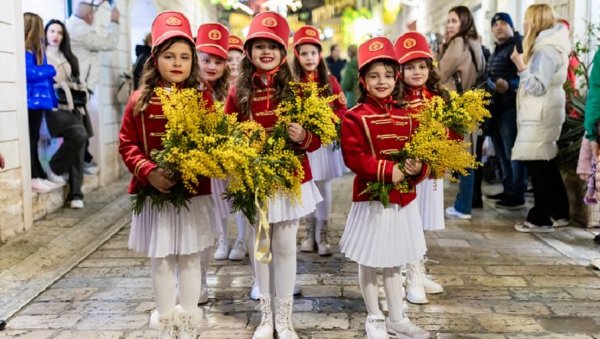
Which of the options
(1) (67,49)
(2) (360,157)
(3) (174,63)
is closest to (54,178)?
(1) (67,49)

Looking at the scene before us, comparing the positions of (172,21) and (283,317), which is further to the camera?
(283,317)

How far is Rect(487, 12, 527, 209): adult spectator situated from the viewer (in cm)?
686

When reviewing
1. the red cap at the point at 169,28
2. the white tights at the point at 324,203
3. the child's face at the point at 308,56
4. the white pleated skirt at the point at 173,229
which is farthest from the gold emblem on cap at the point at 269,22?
the white tights at the point at 324,203

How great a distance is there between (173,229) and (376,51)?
1375 mm

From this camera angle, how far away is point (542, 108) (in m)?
6.07

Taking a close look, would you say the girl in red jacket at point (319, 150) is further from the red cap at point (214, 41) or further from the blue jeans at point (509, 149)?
the blue jeans at point (509, 149)

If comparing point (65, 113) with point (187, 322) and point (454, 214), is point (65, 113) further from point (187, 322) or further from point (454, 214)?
point (187, 322)

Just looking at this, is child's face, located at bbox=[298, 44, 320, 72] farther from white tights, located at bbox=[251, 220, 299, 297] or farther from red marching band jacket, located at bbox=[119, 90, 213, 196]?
red marching band jacket, located at bbox=[119, 90, 213, 196]

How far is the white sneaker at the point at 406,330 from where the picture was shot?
11.7 ft

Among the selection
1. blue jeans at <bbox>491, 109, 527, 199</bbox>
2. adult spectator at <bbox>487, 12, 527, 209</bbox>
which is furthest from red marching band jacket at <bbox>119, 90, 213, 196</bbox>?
blue jeans at <bbox>491, 109, 527, 199</bbox>

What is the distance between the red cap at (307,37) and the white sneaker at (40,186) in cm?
341

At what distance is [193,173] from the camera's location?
2936 millimetres

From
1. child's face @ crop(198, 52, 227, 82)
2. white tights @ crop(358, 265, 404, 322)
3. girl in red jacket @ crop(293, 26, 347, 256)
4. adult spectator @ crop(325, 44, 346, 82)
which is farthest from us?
adult spectator @ crop(325, 44, 346, 82)

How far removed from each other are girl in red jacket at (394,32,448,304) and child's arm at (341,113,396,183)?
429mm
